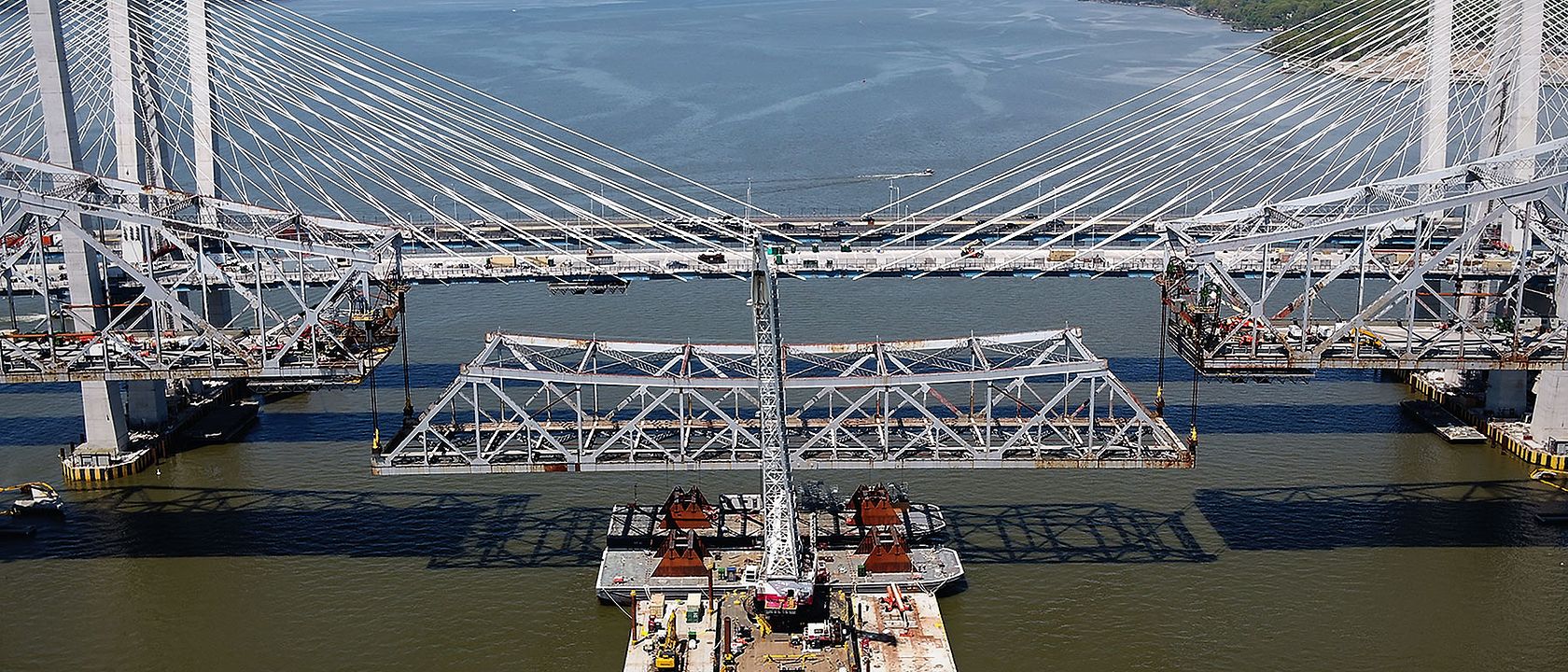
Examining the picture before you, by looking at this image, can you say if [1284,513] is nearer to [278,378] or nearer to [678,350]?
[678,350]

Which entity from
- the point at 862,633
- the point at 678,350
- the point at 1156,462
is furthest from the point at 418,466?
the point at 1156,462

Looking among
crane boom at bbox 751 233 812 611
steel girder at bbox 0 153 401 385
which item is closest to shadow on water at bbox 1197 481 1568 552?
crane boom at bbox 751 233 812 611

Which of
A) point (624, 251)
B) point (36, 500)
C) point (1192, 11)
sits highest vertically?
point (1192, 11)

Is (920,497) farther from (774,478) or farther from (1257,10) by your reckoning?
(1257,10)

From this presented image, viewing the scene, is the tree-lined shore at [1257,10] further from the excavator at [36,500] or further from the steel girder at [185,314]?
the excavator at [36,500]

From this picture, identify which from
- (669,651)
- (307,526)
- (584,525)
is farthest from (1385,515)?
(307,526)

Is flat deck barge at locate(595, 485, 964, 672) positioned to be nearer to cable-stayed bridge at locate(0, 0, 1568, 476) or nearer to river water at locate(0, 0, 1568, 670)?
river water at locate(0, 0, 1568, 670)
